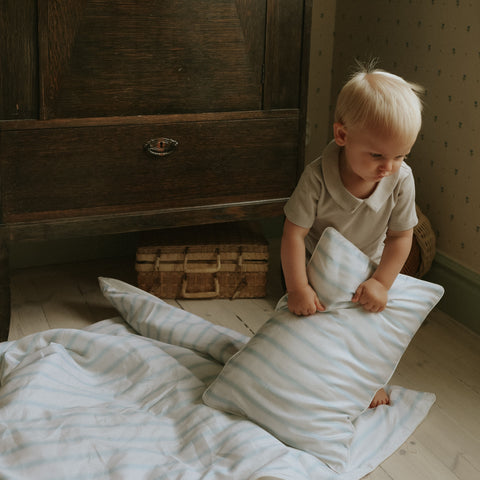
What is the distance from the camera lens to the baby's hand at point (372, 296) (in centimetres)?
128

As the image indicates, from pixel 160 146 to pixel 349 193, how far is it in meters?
0.52

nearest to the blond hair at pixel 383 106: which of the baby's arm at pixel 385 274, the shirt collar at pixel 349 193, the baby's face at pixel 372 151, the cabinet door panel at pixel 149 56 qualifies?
the baby's face at pixel 372 151

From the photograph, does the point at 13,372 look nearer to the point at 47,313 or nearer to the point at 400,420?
the point at 47,313

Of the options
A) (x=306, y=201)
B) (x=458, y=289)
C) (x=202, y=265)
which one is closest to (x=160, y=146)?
(x=202, y=265)

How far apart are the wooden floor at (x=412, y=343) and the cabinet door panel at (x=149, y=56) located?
51cm

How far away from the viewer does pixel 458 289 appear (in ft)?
5.90

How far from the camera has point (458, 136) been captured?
1788 millimetres

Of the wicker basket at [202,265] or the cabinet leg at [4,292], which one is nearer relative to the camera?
the cabinet leg at [4,292]

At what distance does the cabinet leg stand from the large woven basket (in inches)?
38.1

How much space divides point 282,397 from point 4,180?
0.75 meters

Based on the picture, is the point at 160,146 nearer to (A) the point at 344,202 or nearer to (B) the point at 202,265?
(B) the point at 202,265

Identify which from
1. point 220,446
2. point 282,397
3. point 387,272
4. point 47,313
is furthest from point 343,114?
point 47,313

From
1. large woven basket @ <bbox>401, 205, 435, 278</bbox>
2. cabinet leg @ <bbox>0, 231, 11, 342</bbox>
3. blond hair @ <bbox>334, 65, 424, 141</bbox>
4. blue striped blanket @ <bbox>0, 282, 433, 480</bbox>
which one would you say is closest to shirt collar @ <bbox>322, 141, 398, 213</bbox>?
blond hair @ <bbox>334, 65, 424, 141</bbox>

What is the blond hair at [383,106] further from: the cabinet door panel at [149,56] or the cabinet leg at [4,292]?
the cabinet leg at [4,292]
